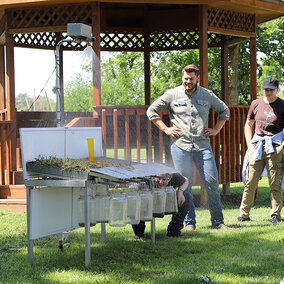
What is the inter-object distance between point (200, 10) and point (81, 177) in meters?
5.06

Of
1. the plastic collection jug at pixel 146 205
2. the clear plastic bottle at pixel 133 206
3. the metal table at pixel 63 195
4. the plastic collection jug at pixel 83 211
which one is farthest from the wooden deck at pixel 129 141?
the clear plastic bottle at pixel 133 206

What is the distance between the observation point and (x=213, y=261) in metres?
4.88

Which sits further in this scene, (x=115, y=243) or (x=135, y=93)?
(x=135, y=93)

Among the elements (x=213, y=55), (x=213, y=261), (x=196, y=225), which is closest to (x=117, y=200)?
(x=213, y=261)

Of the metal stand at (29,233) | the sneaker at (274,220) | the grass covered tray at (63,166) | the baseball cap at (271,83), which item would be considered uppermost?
the baseball cap at (271,83)

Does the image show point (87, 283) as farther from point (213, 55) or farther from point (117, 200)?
point (213, 55)

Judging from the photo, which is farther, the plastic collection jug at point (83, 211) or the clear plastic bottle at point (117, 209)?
the plastic collection jug at point (83, 211)

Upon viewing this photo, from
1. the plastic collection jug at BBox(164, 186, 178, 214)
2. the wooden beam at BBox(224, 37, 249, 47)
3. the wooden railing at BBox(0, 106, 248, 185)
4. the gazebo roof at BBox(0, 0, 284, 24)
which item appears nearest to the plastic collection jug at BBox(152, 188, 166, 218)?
the plastic collection jug at BBox(164, 186, 178, 214)

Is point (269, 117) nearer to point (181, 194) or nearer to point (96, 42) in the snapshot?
point (181, 194)

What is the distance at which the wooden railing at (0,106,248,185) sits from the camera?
8.60m

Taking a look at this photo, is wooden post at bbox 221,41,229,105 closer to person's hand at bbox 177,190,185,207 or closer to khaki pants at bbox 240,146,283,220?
khaki pants at bbox 240,146,283,220

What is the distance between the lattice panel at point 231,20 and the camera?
9.19m

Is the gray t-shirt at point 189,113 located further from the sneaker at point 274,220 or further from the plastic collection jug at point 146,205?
the plastic collection jug at point 146,205

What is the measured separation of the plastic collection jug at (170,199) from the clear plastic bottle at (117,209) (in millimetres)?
790
